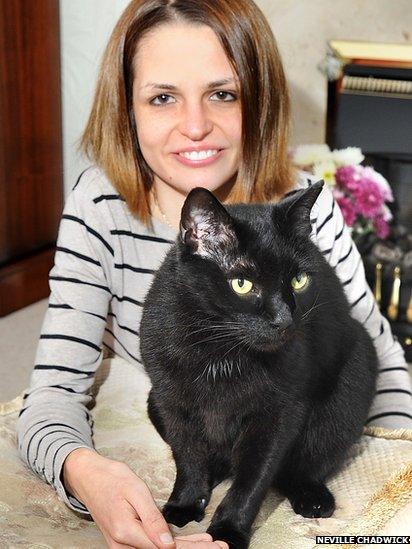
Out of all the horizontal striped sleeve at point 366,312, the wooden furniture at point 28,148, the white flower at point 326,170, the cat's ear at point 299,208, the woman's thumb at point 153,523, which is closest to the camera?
the woman's thumb at point 153,523

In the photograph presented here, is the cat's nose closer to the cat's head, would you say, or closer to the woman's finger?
the cat's head

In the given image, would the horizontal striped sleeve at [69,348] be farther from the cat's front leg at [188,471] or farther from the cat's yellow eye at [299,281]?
the cat's yellow eye at [299,281]

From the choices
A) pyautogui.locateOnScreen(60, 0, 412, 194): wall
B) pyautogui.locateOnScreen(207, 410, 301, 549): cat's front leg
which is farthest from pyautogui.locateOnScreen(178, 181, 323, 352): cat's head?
pyautogui.locateOnScreen(60, 0, 412, 194): wall

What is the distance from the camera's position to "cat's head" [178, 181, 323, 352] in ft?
3.26

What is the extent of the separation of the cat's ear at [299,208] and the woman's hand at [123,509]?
1.14ft

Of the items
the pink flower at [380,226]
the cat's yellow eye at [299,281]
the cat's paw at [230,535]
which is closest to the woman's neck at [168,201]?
the cat's yellow eye at [299,281]

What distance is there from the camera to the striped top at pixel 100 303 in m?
1.30

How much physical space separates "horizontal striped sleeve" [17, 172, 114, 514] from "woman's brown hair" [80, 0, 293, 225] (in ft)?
0.26

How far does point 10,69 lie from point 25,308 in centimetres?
72

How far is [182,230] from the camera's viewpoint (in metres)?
1.04

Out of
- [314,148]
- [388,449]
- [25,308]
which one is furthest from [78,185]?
[25,308]

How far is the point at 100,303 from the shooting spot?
1408 mm

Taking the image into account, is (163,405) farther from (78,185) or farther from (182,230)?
(78,185)

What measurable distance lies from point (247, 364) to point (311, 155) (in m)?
1.45
